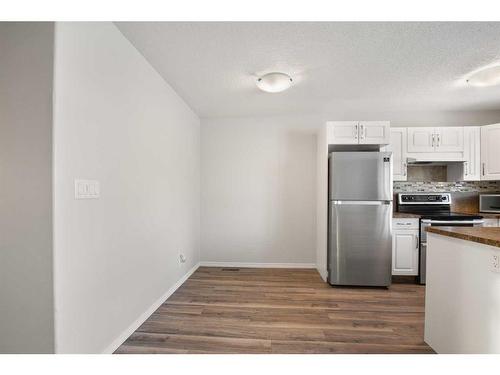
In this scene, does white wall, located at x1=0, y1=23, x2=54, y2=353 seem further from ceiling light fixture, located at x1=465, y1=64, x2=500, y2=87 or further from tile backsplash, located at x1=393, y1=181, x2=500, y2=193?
tile backsplash, located at x1=393, y1=181, x2=500, y2=193

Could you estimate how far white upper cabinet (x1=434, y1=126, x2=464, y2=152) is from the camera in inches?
128

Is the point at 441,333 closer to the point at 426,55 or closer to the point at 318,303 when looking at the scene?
the point at 318,303

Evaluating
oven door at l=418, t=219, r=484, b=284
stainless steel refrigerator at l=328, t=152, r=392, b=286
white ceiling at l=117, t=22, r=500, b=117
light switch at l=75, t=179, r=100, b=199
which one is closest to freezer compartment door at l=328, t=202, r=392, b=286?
stainless steel refrigerator at l=328, t=152, r=392, b=286

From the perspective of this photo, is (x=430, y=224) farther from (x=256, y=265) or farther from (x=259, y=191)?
(x=256, y=265)

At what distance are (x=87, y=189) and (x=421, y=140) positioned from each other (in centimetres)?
397

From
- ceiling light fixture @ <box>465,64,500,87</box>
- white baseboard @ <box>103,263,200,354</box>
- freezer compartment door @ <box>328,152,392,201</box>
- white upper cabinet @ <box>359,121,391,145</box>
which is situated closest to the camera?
white baseboard @ <box>103,263,200,354</box>

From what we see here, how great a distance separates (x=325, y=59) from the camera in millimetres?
2109

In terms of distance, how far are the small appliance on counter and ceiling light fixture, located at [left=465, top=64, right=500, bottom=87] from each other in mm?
1874

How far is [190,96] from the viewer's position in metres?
2.97

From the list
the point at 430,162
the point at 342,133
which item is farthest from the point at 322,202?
the point at 430,162

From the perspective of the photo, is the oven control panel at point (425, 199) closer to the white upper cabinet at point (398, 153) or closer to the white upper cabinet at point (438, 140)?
the white upper cabinet at point (398, 153)

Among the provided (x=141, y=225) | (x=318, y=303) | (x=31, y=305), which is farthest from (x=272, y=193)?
(x=31, y=305)
